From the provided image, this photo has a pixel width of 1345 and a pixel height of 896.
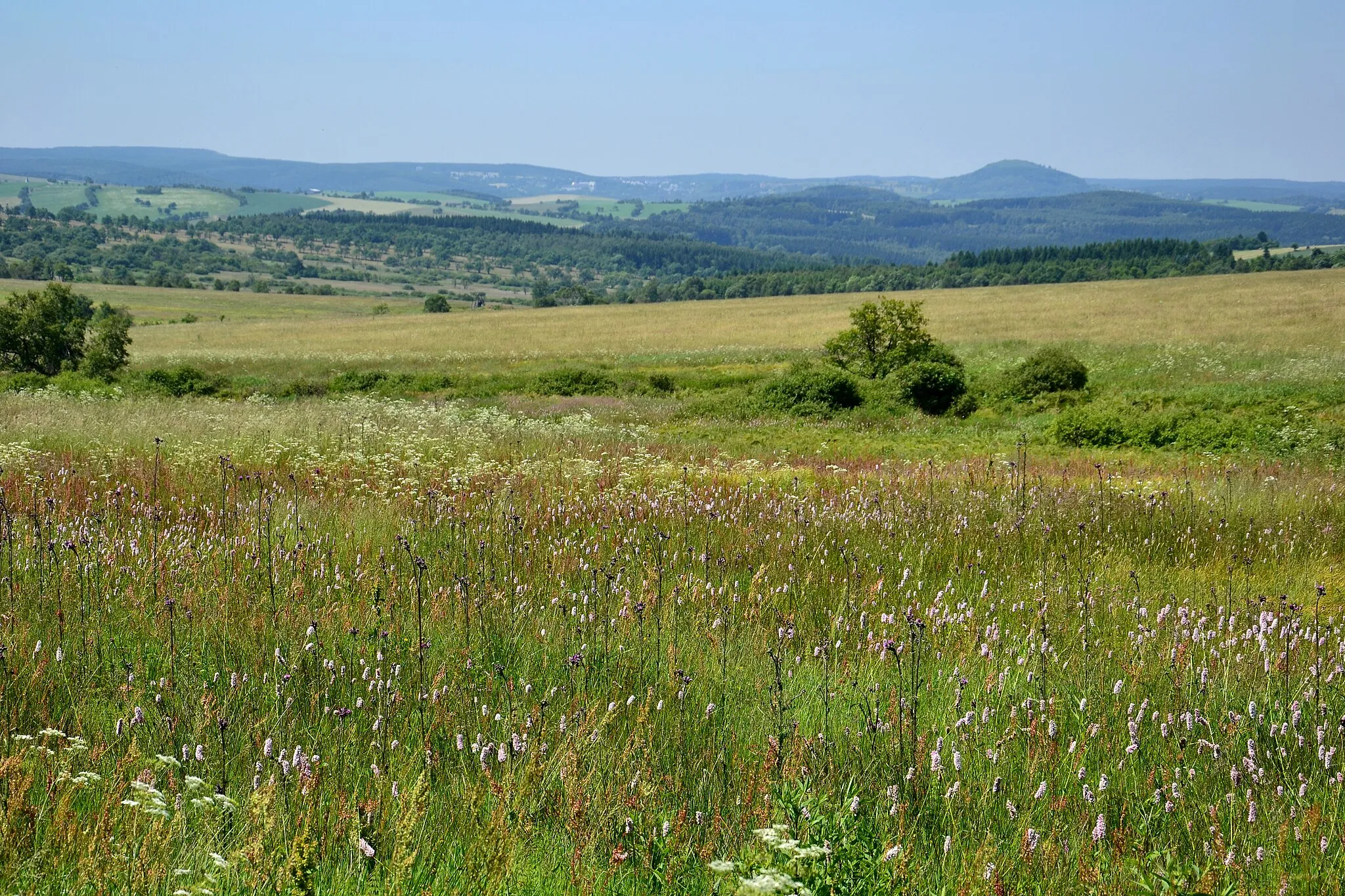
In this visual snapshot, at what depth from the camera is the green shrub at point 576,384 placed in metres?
40.4

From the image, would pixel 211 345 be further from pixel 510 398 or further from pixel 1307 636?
→ pixel 1307 636

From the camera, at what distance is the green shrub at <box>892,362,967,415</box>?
31328 millimetres

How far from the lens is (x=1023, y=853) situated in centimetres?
300

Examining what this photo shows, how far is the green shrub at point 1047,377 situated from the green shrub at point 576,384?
1616 cm

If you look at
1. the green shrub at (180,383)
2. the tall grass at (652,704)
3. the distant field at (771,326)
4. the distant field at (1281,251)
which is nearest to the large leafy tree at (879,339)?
the distant field at (771,326)

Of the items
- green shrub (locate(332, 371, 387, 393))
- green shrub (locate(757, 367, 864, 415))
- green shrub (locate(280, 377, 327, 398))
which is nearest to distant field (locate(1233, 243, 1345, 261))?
green shrub (locate(757, 367, 864, 415))

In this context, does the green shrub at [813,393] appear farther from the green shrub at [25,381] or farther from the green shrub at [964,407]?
the green shrub at [25,381]

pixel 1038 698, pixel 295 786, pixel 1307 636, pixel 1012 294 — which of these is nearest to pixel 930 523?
pixel 1307 636

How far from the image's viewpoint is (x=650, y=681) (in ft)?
15.2

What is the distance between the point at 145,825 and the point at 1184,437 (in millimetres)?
22814

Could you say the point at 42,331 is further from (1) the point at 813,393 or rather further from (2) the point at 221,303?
(2) the point at 221,303

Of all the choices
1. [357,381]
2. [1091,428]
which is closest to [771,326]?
[357,381]

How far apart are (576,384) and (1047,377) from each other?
62.1 ft

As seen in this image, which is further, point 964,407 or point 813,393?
point 964,407
